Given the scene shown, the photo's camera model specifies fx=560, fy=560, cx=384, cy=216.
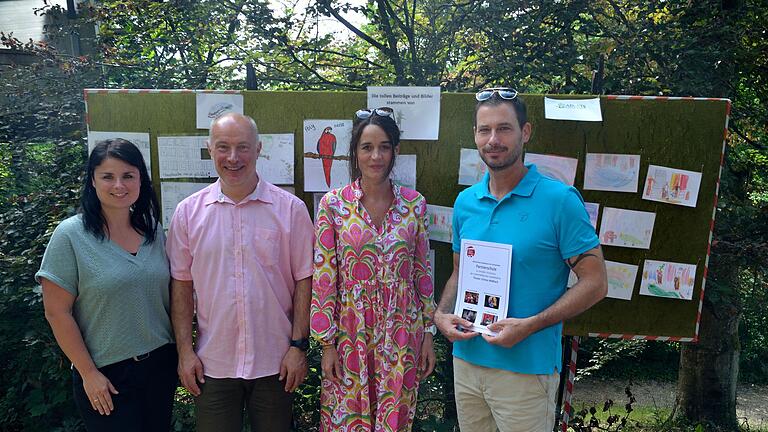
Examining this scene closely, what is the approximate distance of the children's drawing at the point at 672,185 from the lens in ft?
10.8

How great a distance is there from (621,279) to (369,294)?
171 cm

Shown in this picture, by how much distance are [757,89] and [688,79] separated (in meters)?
0.88

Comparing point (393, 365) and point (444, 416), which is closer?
point (393, 365)

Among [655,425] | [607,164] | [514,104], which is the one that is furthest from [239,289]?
[655,425]

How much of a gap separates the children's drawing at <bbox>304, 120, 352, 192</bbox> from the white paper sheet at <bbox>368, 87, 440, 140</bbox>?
9.9 inches

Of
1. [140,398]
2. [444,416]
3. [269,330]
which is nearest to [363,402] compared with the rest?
[269,330]

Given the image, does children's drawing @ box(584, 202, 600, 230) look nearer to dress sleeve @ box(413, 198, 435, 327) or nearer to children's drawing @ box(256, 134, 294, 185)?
dress sleeve @ box(413, 198, 435, 327)

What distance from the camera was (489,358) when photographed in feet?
8.02

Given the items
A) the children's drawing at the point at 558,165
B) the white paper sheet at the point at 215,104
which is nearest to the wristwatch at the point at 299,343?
the white paper sheet at the point at 215,104

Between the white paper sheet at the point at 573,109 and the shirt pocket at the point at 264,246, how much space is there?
5.88ft

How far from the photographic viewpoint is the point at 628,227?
11.0 ft

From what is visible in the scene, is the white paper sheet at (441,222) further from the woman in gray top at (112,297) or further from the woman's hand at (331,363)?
the woman in gray top at (112,297)

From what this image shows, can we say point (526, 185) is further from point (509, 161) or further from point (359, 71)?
point (359, 71)

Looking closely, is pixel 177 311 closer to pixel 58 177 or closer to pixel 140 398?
pixel 140 398
